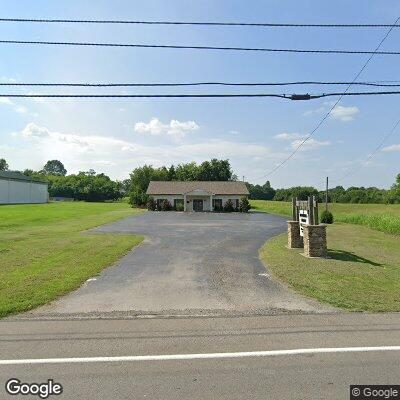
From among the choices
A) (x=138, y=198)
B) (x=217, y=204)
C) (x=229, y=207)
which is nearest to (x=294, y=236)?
(x=229, y=207)

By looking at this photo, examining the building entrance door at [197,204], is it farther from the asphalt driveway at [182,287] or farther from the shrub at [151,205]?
the asphalt driveway at [182,287]

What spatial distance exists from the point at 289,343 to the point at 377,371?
130cm

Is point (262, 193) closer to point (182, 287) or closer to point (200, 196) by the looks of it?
point (200, 196)

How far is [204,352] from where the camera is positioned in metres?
5.35

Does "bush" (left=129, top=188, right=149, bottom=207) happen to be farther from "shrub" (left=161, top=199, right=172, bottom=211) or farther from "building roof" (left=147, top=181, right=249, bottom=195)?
"shrub" (left=161, top=199, right=172, bottom=211)

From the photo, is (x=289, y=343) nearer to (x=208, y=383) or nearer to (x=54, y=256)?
(x=208, y=383)

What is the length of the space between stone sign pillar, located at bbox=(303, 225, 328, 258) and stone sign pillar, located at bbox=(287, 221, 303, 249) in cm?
240

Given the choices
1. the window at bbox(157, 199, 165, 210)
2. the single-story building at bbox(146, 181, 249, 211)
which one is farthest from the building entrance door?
the window at bbox(157, 199, 165, 210)

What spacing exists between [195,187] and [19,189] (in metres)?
44.9

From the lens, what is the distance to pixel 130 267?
12.3m

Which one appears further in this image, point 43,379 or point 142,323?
point 142,323

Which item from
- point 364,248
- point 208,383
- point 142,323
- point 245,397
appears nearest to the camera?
point 245,397

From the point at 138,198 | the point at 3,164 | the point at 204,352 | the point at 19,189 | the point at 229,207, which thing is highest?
the point at 3,164

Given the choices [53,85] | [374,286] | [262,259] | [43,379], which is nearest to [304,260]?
[262,259]
